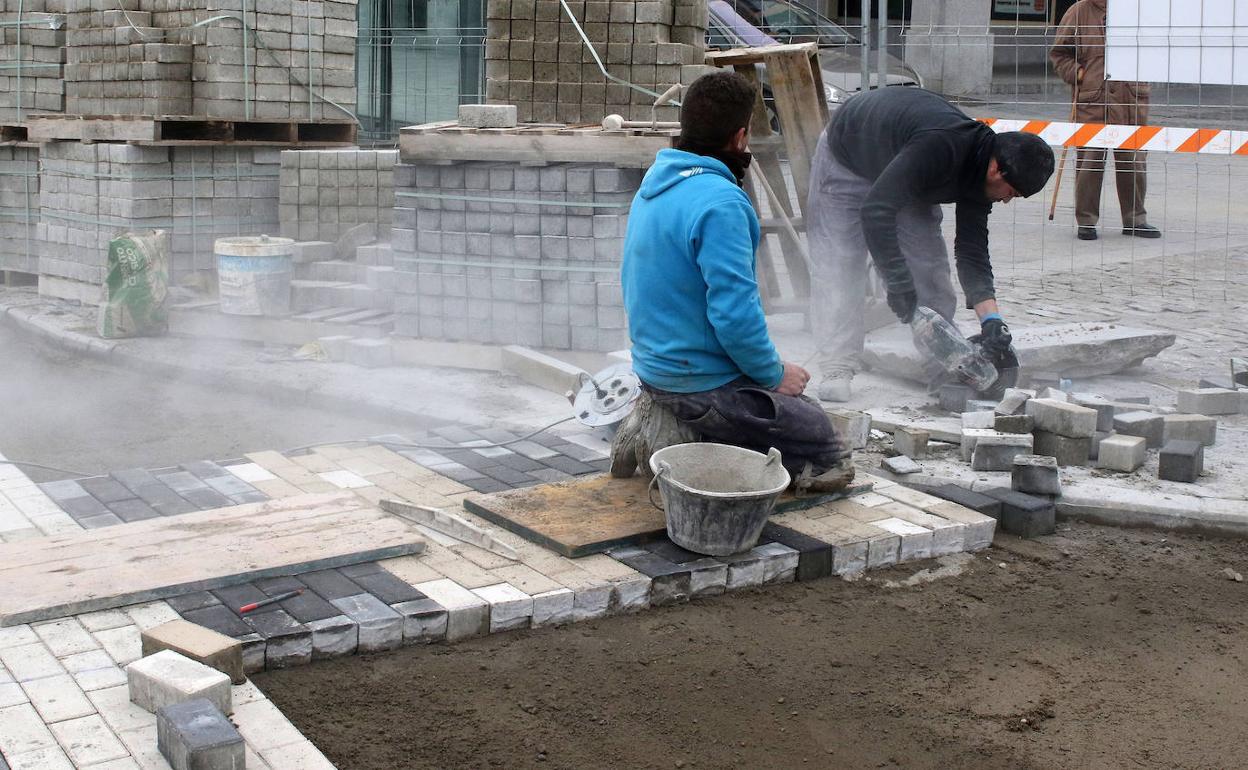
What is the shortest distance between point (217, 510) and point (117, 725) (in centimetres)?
160

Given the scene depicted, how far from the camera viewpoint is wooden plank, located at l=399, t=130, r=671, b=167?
7.59 metres

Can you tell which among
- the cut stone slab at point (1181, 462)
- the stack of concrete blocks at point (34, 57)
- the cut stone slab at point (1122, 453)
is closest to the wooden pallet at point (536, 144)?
the cut stone slab at point (1122, 453)

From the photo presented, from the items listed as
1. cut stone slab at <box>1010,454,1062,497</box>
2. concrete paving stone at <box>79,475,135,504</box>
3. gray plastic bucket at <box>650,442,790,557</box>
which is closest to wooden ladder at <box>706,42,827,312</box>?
cut stone slab at <box>1010,454,1062,497</box>

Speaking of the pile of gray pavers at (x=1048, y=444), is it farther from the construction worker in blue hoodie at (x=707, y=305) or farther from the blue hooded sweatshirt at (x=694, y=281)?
the blue hooded sweatshirt at (x=694, y=281)

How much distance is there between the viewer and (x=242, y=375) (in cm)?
804

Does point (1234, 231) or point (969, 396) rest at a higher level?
point (1234, 231)

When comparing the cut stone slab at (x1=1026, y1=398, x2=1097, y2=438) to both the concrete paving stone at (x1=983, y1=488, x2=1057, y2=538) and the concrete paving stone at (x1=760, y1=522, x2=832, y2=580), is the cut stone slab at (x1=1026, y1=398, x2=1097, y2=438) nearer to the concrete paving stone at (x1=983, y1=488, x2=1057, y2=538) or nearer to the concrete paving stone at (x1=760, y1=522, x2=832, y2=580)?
the concrete paving stone at (x1=983, y1=488, x2=1057, y2=538)

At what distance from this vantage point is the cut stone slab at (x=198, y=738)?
3082mm

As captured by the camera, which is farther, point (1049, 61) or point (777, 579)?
point (1049, 61)

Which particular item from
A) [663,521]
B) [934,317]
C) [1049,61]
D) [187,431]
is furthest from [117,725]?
[1049,61]

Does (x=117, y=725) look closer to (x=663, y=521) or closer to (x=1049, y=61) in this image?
(x=663, y=521)

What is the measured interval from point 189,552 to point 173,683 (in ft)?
3.75

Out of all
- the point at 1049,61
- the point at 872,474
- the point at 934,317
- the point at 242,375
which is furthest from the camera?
the point at 1049,61

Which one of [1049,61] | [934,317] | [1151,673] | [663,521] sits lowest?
[1151,673]
